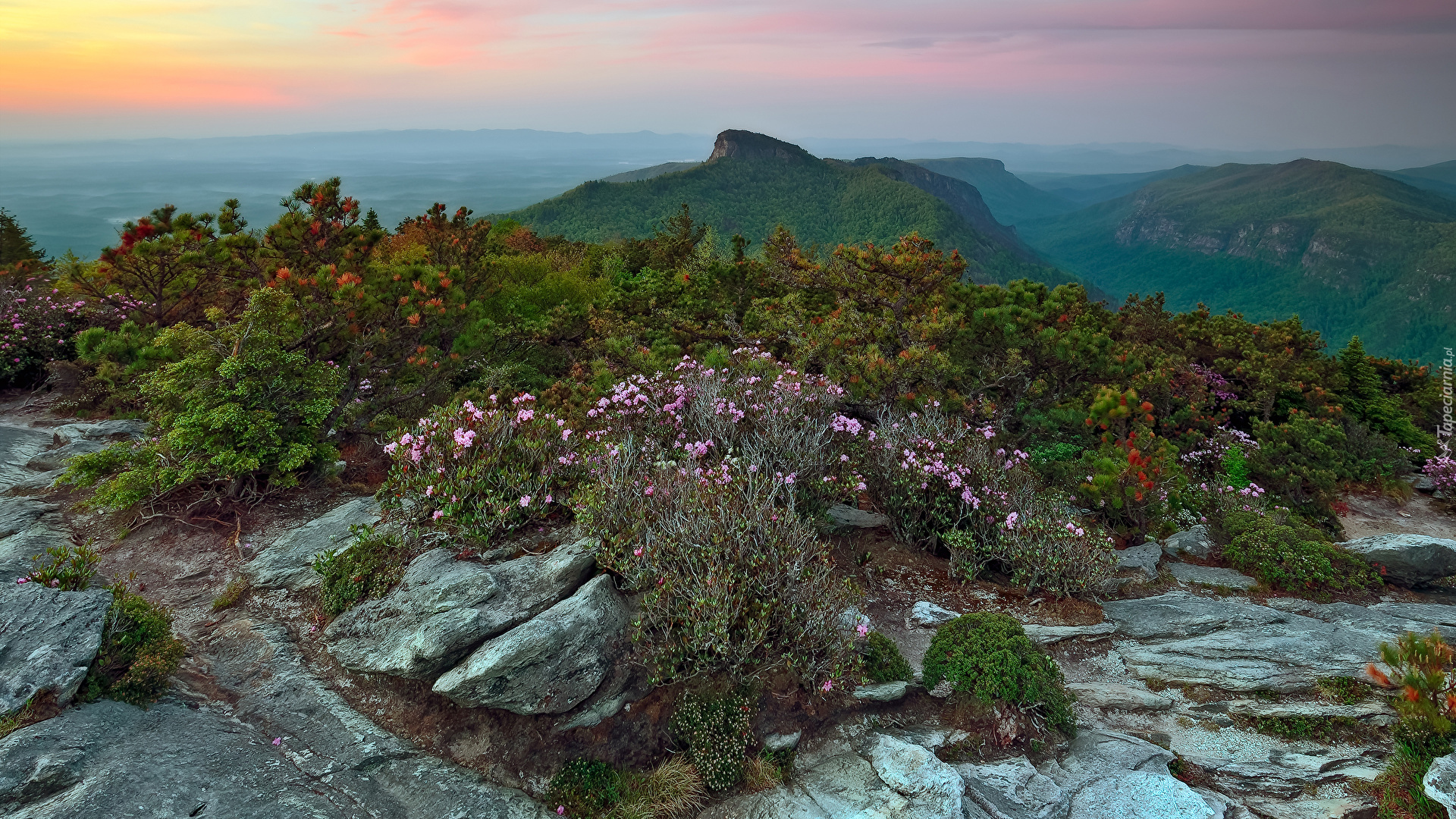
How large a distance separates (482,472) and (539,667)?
253 cm

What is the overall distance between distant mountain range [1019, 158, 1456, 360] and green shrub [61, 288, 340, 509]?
13010cm

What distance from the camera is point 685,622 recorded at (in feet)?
19.2

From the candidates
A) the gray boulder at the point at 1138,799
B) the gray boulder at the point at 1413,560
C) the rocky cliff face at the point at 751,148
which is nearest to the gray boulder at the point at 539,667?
the gray boulder at the point at 1138,799

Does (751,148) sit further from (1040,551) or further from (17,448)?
(1040,551)

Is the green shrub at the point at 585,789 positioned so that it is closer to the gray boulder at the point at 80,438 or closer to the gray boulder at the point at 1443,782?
the gray boulder at the point at 1443,782

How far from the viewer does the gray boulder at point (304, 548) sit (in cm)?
771

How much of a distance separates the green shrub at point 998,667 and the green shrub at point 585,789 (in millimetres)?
3062

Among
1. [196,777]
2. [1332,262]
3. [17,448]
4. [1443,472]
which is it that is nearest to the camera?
[196,777]

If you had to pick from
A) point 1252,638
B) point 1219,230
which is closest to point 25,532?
point 1252,638

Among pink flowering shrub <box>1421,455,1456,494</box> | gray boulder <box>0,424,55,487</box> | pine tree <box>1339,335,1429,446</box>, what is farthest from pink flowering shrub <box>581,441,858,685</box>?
pine tree <box>1339,335,1429,446</box>

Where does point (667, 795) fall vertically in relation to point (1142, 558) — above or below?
below

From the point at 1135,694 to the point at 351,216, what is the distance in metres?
15.8

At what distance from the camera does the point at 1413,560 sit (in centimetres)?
948

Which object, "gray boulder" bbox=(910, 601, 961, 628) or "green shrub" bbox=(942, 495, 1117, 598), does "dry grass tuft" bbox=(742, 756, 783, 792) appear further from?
"green shrub" bbox=(942, 495, 1117, 598)
